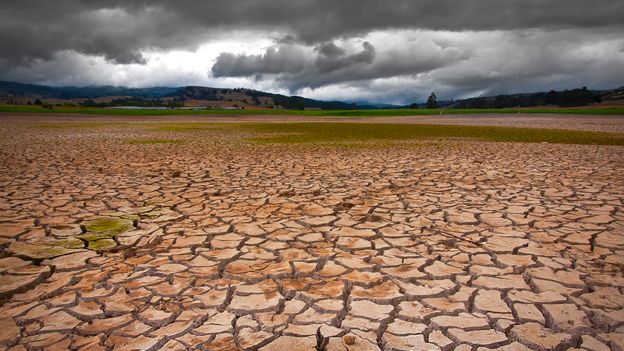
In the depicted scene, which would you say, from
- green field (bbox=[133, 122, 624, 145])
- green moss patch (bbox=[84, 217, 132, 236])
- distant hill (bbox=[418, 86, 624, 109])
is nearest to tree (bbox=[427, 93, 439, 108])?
distant hill (bbox=[418, 86, 624, 109])

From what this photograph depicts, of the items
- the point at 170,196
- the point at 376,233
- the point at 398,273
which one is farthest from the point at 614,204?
the point at 170,196

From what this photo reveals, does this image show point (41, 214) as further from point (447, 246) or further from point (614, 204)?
point (614, 204)

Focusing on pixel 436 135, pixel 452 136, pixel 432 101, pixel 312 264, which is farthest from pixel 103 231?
pixel 432 101

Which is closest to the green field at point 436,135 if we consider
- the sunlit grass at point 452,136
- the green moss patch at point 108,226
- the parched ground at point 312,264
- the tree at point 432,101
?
the sunlit grass at point 452,136

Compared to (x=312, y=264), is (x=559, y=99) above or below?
above

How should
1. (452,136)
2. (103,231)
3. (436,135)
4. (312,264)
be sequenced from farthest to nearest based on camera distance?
(436,135) → (452,136) → (103,231) → (312,264)

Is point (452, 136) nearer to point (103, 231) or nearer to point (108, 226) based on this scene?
point (108, 226)

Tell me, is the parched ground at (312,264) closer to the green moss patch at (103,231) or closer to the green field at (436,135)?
the green moss patch at (103,231)

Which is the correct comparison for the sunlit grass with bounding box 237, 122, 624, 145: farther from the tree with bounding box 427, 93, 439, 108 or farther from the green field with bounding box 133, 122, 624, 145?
the tree with bounding box 427, 93, 439, 108

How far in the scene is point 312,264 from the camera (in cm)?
302

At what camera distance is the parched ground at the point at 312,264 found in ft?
6.92

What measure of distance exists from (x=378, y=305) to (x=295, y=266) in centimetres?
82

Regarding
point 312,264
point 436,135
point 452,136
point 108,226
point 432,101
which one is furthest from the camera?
point 432,101

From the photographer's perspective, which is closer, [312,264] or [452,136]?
[312,264]
